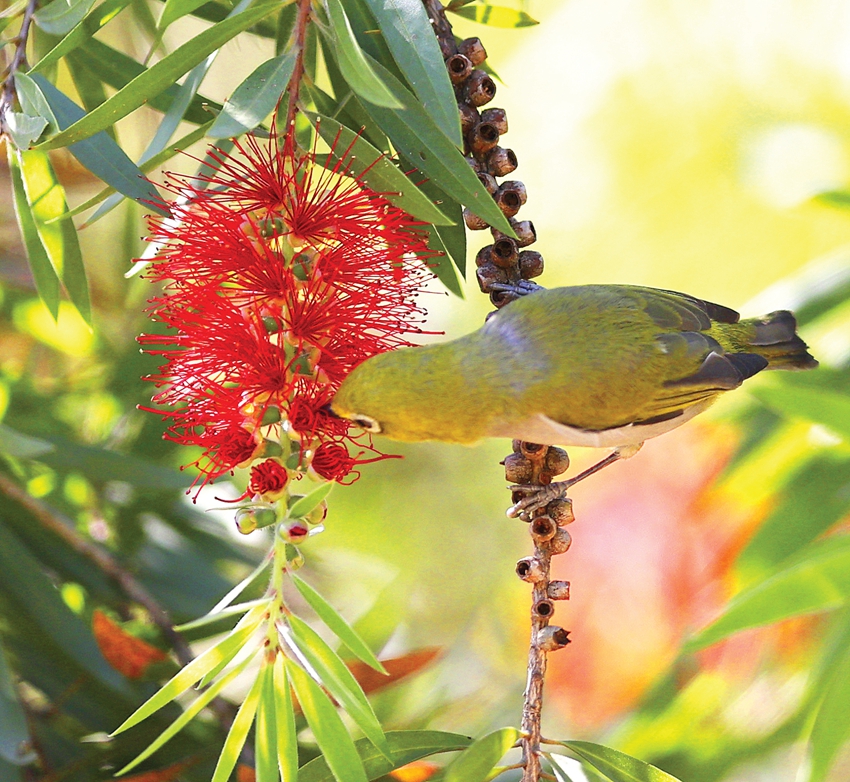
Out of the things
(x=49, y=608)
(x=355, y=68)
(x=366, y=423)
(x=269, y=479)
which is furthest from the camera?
(x=49, y=608)

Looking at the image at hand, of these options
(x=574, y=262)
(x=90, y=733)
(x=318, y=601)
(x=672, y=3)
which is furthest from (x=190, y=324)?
(x=672, y=3)

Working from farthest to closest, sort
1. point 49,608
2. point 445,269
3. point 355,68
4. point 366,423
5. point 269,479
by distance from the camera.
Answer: point 49,608 < point 445,269 < point 366,423 < point 269,479 < point 355,68

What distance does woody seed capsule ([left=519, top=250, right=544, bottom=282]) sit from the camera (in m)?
1.15

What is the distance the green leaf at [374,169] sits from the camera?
0.97 metres

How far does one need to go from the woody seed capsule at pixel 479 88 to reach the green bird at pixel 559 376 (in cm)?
25

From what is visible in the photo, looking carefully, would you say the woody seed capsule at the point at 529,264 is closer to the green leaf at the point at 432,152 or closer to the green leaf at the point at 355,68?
the green leaf at the point at 432,152

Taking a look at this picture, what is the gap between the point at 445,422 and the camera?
1.12 m

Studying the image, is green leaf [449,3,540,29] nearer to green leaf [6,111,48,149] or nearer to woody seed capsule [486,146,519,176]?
woody seed capsule [486,146,519,176]

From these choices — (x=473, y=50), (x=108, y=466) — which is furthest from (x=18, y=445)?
(x=473, y=50)

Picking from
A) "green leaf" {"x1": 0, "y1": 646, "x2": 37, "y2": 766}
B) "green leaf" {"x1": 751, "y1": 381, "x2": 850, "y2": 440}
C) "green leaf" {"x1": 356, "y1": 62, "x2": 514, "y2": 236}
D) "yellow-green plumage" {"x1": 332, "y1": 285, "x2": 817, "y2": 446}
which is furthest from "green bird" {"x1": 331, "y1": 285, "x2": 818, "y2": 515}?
"green leaf" {"x1": 0, "y1": 646, "x2": 37, "y2": 766}

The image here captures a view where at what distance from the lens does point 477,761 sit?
34.5 inches

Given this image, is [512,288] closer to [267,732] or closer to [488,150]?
[488,150]

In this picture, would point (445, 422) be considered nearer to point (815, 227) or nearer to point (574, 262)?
point (574, 262)

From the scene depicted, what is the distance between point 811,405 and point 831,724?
0.41 m
